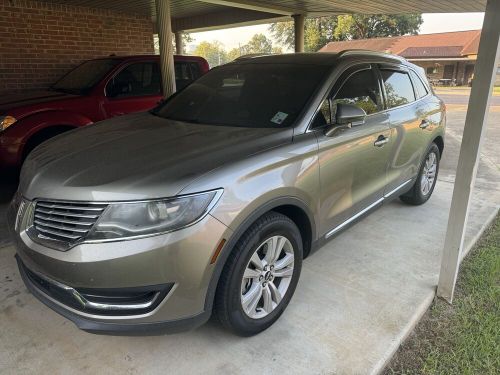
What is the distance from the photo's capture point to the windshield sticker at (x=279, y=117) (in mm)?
2794

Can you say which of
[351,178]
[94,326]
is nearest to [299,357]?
[94,326]

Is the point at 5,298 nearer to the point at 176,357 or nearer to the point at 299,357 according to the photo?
the point at 176,357

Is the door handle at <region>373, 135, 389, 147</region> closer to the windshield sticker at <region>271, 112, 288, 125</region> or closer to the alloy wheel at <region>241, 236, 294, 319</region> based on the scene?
the windshield sticker at <region>271, 112, 288, 125</region>

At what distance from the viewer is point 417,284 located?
310 centimetres

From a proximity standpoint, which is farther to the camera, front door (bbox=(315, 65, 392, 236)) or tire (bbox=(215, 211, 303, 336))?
front door (bbox=(315, 65, 392, 236))

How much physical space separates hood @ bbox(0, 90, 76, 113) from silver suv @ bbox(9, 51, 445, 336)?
2340 millimetres

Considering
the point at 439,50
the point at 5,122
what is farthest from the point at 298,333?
the point at 439,50

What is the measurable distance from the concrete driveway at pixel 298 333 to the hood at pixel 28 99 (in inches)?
84.1

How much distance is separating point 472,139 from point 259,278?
170 centimetres

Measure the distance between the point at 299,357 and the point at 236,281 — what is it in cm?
63

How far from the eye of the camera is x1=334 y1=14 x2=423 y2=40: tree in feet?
148

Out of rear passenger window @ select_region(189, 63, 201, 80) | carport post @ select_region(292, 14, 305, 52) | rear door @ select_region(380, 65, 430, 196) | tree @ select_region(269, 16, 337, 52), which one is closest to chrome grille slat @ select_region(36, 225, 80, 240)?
rear door @ select_region(380, 65, 430, 196)

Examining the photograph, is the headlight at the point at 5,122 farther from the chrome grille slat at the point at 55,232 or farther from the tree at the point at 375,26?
Result: the tree at the point at 375,26

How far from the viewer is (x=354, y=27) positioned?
46688 millimetres
